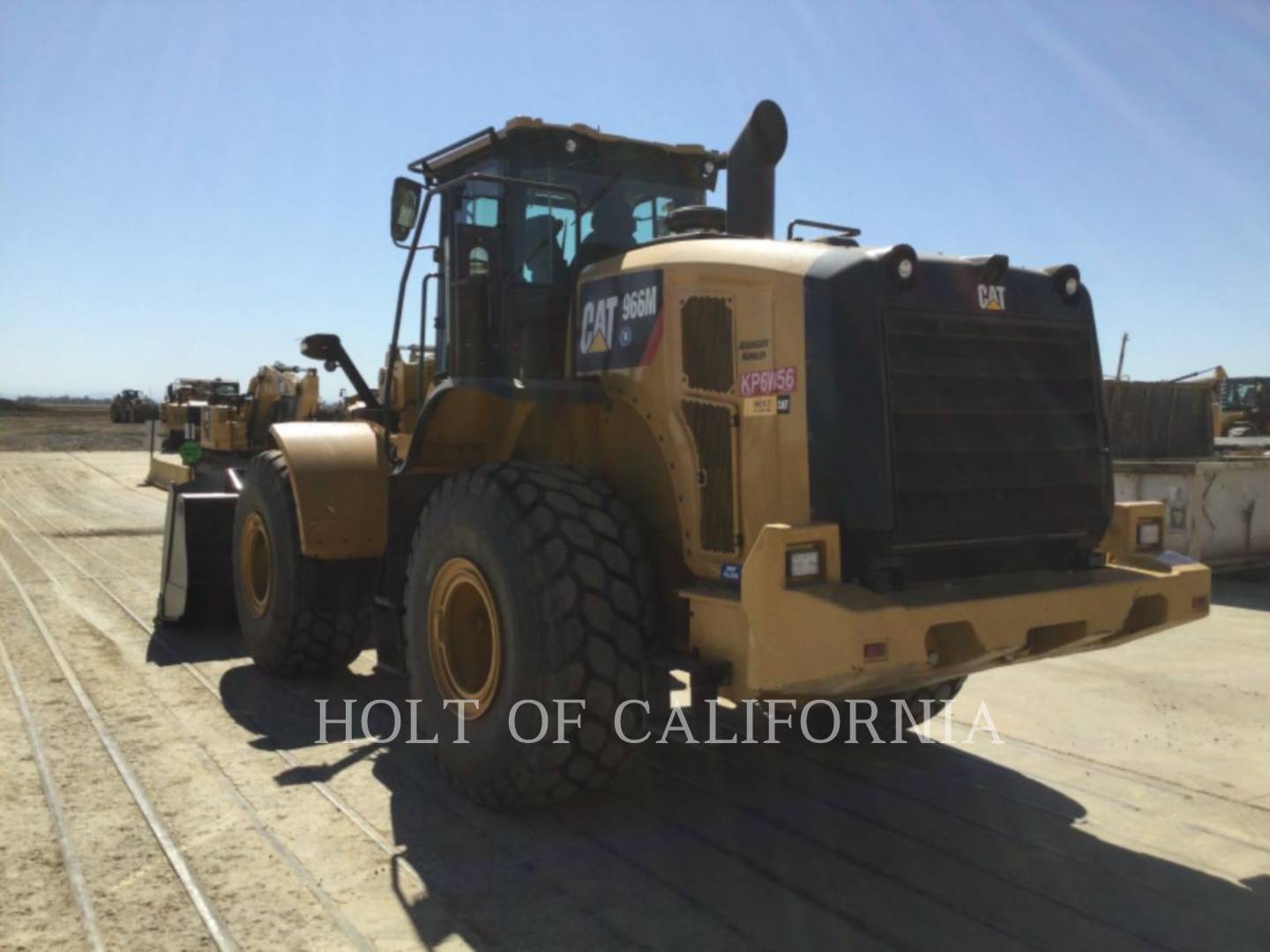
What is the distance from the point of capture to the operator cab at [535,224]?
5.52 meters

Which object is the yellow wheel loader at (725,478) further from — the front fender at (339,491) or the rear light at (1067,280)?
the front fender at (339,491)

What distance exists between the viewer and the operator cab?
5.52 m

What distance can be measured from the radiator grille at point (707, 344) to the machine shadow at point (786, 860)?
5.92ft

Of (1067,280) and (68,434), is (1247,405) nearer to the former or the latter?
(1067,280)

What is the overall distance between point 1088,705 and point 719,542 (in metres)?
3.39

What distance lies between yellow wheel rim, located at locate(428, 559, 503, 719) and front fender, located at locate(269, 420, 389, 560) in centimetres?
119

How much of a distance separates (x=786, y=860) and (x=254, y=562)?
4.53 meters

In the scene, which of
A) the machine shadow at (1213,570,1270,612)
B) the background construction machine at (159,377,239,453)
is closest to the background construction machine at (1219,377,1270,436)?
the machine shadow at (1213,570,1270,612)

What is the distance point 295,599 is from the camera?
22.2 ft

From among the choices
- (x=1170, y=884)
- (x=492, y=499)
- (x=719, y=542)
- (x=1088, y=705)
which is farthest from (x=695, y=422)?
(x=1088, y=705)

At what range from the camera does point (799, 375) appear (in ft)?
13.9

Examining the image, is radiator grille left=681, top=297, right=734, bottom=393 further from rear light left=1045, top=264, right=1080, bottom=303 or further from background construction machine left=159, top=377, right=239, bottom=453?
background construction machine left=159, top=377, right=239, bottom=453

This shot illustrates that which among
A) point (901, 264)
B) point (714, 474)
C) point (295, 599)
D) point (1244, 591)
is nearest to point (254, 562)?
point (295, 599)

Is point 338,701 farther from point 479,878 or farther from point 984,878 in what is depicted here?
point 984,878
